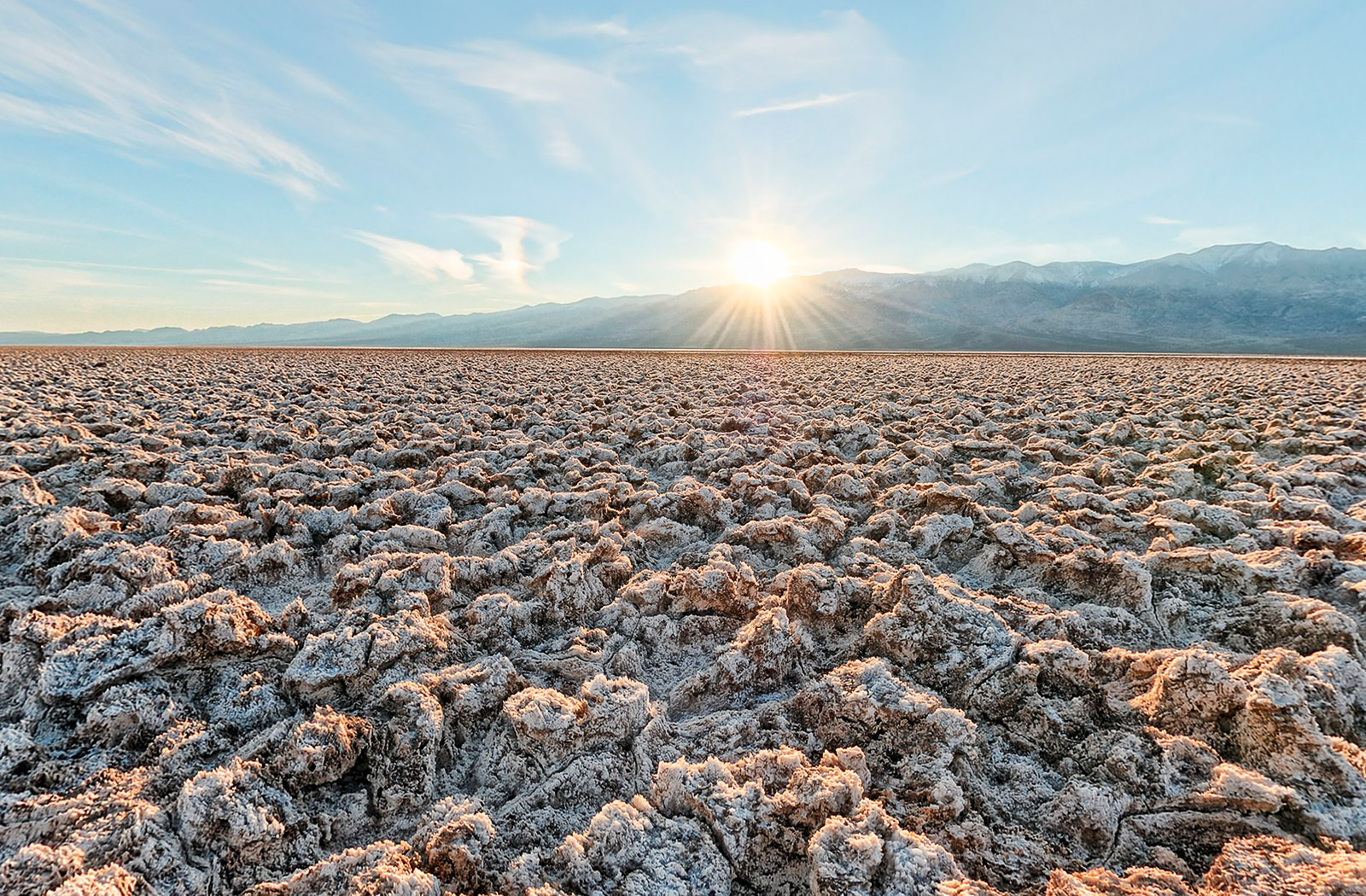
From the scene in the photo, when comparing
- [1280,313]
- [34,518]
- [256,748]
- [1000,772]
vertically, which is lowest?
[1000,772]

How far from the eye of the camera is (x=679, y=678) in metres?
2.20

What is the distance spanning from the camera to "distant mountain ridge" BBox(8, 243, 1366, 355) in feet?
221

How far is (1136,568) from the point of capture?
2.62 metres

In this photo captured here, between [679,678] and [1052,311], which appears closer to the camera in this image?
[679,678]

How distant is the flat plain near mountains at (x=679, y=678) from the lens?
1405 mm

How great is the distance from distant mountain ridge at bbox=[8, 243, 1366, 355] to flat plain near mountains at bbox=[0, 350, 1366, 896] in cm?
6345

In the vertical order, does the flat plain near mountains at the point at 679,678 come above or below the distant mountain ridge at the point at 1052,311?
below

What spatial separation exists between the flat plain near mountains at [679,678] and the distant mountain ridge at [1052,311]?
6345 cm

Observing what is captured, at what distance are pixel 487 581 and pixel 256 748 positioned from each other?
1.16 metres

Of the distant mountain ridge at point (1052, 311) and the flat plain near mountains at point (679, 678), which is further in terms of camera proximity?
the distant mountain ridge at point (1052, 311)

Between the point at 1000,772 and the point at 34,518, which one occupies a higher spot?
the point at 34,518

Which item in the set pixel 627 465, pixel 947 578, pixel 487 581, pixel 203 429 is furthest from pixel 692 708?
pixel 203 429

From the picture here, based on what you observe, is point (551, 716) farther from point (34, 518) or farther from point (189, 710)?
point (34, 518)

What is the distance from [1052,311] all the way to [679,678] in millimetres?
101203
